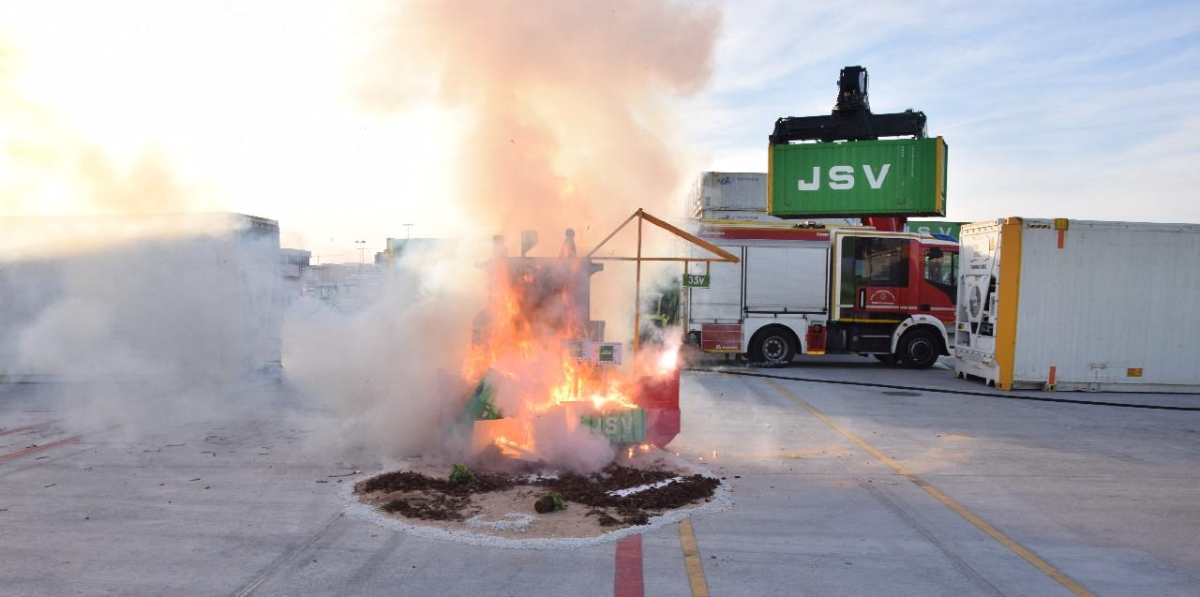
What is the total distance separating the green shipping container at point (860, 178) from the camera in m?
18.2

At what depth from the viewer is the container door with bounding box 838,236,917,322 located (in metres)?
16.3

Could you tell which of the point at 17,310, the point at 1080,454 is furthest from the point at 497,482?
the point at 17,310

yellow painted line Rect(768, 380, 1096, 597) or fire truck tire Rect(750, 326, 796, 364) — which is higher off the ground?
fire truck tire Rect(750, 326, 796, 364)

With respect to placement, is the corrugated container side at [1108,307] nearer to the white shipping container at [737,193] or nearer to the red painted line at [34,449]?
the white shipping container at [737,193]

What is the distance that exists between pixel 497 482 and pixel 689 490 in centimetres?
176

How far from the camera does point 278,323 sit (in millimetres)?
13305

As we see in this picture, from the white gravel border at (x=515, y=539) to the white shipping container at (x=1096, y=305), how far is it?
32.0 ft

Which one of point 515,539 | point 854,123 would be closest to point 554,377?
point 515,539

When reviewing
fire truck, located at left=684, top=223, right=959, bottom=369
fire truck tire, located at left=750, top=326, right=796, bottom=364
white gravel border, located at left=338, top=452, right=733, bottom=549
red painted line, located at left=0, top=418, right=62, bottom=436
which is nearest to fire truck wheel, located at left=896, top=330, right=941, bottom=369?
fire truck, located at left=684, top=223, right=959, bottom=369

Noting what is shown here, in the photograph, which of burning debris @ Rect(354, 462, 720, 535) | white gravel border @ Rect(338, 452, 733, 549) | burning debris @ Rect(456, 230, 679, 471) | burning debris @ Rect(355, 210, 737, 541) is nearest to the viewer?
white gravel border @ Rect(338, 452, 733, 549)

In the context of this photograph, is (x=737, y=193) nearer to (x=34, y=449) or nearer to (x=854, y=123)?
(x=854, y=123)

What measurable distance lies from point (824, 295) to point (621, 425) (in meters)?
10.2

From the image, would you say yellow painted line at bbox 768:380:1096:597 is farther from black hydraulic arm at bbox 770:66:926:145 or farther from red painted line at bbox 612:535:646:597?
black hydraulic arm at bbox 770:66:926:145

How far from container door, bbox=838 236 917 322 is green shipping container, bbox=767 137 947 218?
9.19 feet
